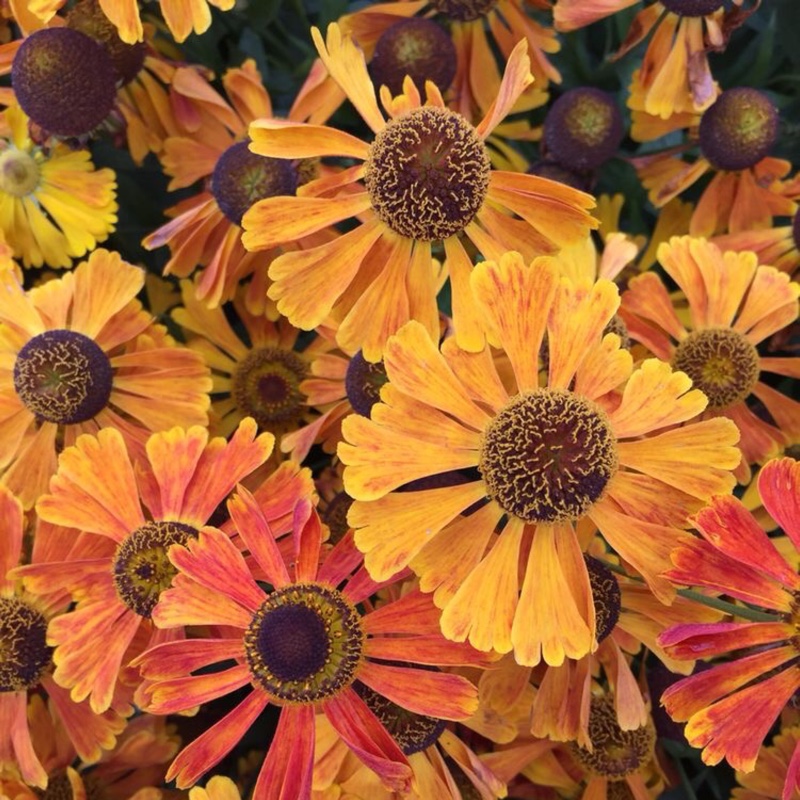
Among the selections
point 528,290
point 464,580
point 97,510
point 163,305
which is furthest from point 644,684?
point 163,305

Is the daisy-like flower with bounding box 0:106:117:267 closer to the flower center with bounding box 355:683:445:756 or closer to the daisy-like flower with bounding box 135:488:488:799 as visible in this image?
the daisy-like flower with bounding box 135:488:488:799

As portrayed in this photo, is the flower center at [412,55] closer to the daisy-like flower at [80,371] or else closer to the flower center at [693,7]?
the flower center at [693,7]

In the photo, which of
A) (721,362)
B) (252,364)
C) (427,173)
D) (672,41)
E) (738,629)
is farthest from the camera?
(252,364)

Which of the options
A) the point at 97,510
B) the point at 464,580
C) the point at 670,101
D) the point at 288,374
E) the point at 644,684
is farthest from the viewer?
the point at 288,374

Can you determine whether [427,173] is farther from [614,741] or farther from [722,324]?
[614,741]

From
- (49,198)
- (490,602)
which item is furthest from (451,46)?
(490,602)

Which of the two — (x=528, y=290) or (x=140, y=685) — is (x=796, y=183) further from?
(x=140, y=685)
